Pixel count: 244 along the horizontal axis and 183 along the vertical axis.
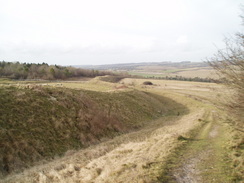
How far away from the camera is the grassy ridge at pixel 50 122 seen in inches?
514

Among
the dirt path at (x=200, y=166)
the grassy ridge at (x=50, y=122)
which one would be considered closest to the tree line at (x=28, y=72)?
the grassy ridge at (x=50, y=122)

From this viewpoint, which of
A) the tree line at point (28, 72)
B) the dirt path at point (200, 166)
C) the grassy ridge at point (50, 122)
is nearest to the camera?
the dirt path at point (200, 166)

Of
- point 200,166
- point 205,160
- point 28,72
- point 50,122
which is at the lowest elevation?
point 205,160

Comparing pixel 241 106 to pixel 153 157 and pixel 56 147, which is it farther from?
pixel 56 147

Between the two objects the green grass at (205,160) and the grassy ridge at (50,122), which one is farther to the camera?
the grassy ridge at (50,122)

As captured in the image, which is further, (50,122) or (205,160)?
(50,122)

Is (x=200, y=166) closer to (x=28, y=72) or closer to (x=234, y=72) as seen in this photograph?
(x=234, y=72)

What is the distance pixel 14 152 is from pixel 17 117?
3910mm

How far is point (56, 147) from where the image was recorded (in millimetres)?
15125

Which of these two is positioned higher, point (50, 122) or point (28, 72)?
point (28, 72)

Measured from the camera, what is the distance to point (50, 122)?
1727 centimetres

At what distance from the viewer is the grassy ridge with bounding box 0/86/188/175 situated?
13062mm

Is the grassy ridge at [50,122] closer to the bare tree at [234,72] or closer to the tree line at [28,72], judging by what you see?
the bare tree at [234,72]

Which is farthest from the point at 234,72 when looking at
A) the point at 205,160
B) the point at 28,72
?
the point at 28,72
